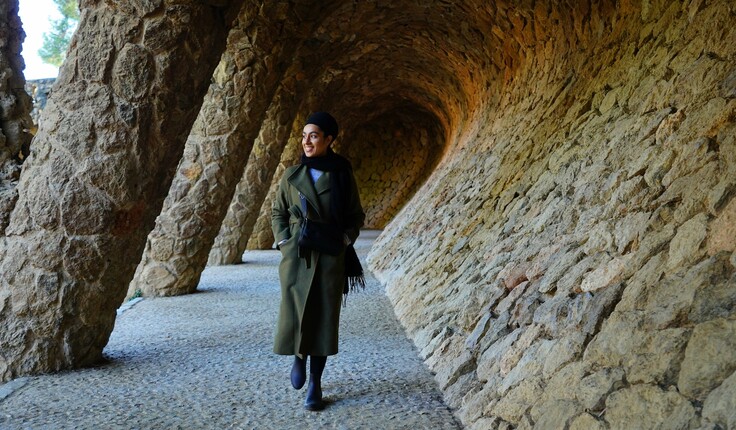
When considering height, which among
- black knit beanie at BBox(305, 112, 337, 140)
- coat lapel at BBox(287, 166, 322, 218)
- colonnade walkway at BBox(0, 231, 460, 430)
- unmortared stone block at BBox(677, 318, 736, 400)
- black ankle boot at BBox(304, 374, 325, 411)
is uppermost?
black knit beanie at BBox(305, 112, 337, 140)

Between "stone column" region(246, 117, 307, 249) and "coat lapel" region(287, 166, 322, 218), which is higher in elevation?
"coat lapel" region(287, 166, 322, 218)

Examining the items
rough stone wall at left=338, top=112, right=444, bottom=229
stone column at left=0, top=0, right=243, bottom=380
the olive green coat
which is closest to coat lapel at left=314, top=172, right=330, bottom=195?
the olive green coat

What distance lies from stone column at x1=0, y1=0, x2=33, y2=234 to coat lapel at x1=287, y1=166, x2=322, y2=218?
1.62m

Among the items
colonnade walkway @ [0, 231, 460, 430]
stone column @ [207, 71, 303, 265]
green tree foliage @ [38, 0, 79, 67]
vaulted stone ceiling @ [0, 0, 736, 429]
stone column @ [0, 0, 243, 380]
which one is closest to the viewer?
vaulted stone ceiling @ [0, 0, 736, 429]

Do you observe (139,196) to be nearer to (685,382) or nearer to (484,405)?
(484,405)

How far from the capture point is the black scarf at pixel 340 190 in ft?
10.9

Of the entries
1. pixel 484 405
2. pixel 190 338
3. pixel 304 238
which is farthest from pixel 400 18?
pixel 484 405

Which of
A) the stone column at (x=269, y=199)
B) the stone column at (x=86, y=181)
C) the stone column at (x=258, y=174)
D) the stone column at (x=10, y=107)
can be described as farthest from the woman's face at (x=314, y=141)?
the stone column at (x=269, y=199)

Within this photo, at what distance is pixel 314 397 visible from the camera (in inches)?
125

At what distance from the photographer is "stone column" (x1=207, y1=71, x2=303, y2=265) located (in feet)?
29.4

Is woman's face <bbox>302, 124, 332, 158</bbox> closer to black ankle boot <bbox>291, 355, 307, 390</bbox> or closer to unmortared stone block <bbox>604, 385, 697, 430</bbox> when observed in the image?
black ankle boot <bbox>291, 355, 307, 390</bbox>

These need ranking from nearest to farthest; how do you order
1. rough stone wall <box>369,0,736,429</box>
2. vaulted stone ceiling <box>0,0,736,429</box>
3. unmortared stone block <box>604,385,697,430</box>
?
unmortared stone block <box>604,385,697,430</box>, rough stone wall <box>369,0,736,429</box>, vaulted stone ceiling <box>0,0,736,429</box>

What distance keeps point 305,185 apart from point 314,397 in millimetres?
959

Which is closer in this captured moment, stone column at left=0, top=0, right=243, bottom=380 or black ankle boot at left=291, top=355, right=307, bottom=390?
black ankle boot at left=291, top=355, right=307, bottom=390
